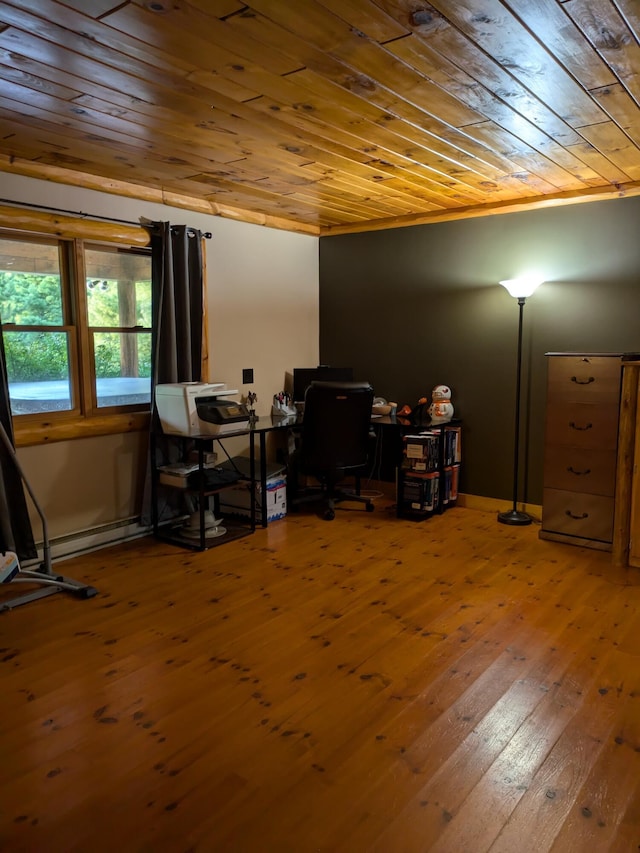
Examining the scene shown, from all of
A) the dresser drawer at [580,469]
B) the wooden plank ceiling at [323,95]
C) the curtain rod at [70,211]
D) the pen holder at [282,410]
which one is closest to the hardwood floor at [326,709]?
the dresser drawer at [580,469]

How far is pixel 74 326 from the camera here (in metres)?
3.81

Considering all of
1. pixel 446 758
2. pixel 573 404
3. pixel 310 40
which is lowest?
pixel 446 758

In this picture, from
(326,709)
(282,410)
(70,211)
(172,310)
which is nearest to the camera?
(326,709)

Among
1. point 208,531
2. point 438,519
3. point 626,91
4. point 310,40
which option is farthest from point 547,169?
point 208,531

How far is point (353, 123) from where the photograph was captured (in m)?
2.79

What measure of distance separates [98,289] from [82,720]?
8.87 feet

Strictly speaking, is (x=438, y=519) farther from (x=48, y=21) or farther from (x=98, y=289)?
(x=48, y=21)

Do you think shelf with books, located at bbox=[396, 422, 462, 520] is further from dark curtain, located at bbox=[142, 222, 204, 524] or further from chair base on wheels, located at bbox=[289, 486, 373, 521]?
dark curtain, located at bbox=[142, 222, 204, 524]

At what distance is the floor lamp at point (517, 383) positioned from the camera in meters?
4.21

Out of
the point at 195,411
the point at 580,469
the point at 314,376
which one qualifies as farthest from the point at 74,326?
the point at 580,469

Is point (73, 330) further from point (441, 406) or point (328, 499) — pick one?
point (441, 406)

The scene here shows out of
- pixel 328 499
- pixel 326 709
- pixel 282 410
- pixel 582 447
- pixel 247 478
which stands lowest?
pixel 326 709

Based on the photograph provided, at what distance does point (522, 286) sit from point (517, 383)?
714 mm

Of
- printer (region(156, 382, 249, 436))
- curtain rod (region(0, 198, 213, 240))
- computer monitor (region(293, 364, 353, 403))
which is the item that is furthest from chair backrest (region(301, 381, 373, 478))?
curtain rod (region(0, 198, 213, 240))
